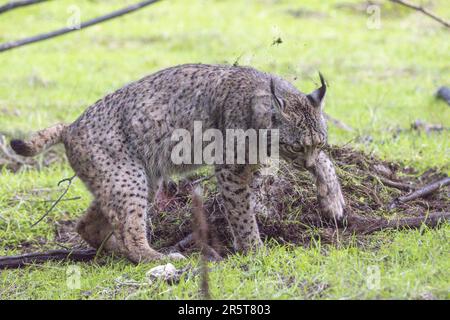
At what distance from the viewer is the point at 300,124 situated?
225 inches

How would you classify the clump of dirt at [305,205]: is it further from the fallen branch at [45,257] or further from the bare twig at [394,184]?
the fallen branch at [45,257]

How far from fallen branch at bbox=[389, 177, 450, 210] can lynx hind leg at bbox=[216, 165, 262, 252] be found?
1.28 m

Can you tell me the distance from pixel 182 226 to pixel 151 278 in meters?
1.22

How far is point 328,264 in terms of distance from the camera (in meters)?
5.23

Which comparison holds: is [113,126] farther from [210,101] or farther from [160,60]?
[160,60]

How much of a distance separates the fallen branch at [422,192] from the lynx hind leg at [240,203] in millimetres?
1276

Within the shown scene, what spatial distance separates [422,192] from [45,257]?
3008 mm

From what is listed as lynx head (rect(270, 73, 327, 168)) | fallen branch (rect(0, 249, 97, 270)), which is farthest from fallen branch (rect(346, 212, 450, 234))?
fallen branch (rect(0, 249, 97, 270))

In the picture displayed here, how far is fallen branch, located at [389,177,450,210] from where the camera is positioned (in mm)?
6609

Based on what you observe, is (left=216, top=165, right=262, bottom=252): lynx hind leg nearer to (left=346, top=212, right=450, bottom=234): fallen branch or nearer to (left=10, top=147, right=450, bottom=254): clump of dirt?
(left=10, top=147, right=450, bottom=254): clump of dirt

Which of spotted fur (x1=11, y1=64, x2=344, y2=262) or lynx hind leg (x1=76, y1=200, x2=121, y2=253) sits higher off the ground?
spotted fur (x1=11, y1=64, x2=344, y2=262)

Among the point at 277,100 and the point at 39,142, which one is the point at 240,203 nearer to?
the point at 277,100

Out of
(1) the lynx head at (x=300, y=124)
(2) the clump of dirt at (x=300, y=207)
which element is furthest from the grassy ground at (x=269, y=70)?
(1) the lynx head at (x=300, y=124)

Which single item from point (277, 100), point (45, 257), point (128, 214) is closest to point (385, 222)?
point (277, 100)
